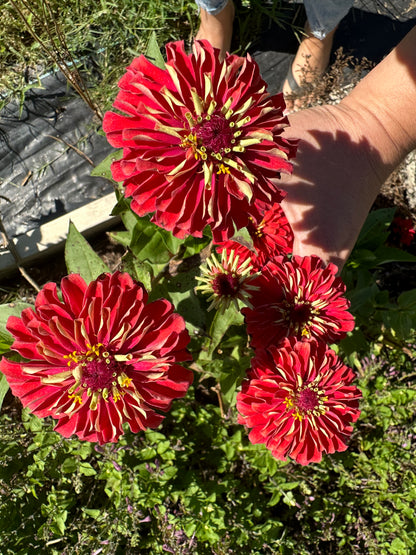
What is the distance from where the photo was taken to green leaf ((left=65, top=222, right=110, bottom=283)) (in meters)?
1.12

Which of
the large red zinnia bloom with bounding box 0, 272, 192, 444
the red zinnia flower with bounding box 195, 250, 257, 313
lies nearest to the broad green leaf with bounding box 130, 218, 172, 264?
the red zinnia flower with bounding box 195, 250, 257, 313

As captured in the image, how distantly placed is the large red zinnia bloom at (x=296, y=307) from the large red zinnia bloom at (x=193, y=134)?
0.31 m

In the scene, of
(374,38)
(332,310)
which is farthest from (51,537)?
(374,38)

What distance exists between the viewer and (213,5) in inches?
70.3

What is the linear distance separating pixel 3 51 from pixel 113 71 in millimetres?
544

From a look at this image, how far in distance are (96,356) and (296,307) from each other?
19.1 inches

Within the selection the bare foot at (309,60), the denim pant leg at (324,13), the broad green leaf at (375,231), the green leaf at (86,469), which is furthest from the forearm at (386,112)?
the green leaf at (86,469)

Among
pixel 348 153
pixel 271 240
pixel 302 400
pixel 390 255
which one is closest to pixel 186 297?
pixel 271 240

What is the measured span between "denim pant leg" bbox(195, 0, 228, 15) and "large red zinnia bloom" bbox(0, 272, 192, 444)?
1384 mm

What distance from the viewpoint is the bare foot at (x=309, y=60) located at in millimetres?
2137

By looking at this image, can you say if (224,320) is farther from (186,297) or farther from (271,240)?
(271,240)

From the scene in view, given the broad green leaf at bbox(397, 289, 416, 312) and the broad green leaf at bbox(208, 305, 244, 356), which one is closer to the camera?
the broad green leaf at bbox(208, 305, 244, 356)

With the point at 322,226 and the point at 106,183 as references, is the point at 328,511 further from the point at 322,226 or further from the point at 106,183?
the point at 106,183

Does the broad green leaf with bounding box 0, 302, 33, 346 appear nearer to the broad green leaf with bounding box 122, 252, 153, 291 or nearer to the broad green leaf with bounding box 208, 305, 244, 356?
the broad green leaf with bounding box 122, 252, 153, 291
